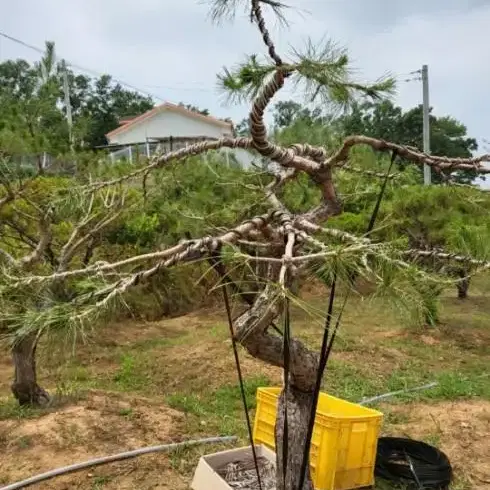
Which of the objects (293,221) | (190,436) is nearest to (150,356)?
(190,436)

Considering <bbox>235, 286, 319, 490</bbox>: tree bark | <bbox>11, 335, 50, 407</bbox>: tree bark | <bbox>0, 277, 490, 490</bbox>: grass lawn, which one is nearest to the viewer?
<bbox>235, 286, 319, 490</bbox>: tree bark

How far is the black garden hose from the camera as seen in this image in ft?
9.32

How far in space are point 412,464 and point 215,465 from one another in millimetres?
964

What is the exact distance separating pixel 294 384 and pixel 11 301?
0.95 meters

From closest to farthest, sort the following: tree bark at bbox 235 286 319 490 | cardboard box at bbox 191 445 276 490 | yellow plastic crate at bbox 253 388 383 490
Answer: tree bark at bbox 235 286 319 490 < cardboard box at bbox 191 445 276 490 < yellow plastic crate at bbox 253 388 383 490

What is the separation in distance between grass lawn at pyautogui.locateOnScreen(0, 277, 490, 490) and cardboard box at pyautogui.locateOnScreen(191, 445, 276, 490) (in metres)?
0.27

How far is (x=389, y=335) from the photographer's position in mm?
6074

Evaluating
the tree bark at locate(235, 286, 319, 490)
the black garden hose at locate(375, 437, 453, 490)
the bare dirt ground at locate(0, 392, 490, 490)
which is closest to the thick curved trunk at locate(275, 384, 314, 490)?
the tree bark at locate(235, 286, 319, 490)

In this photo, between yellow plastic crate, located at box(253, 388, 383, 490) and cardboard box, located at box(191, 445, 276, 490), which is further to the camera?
yellow plastic crate, located at box(253, 388, 383, 490)

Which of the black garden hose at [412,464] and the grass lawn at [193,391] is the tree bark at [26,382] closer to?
the grass lawn at [193,391]

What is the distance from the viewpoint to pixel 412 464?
2.91m

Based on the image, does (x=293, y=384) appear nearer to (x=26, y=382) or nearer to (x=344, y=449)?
(x=344, y=449)

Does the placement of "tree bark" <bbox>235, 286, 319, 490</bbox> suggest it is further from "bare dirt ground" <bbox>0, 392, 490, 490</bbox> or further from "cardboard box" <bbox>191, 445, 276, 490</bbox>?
"bare dirt ground" <bbox>0, 392, 490, 490</bbox>

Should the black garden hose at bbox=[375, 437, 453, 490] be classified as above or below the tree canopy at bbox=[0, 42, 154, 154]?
below
